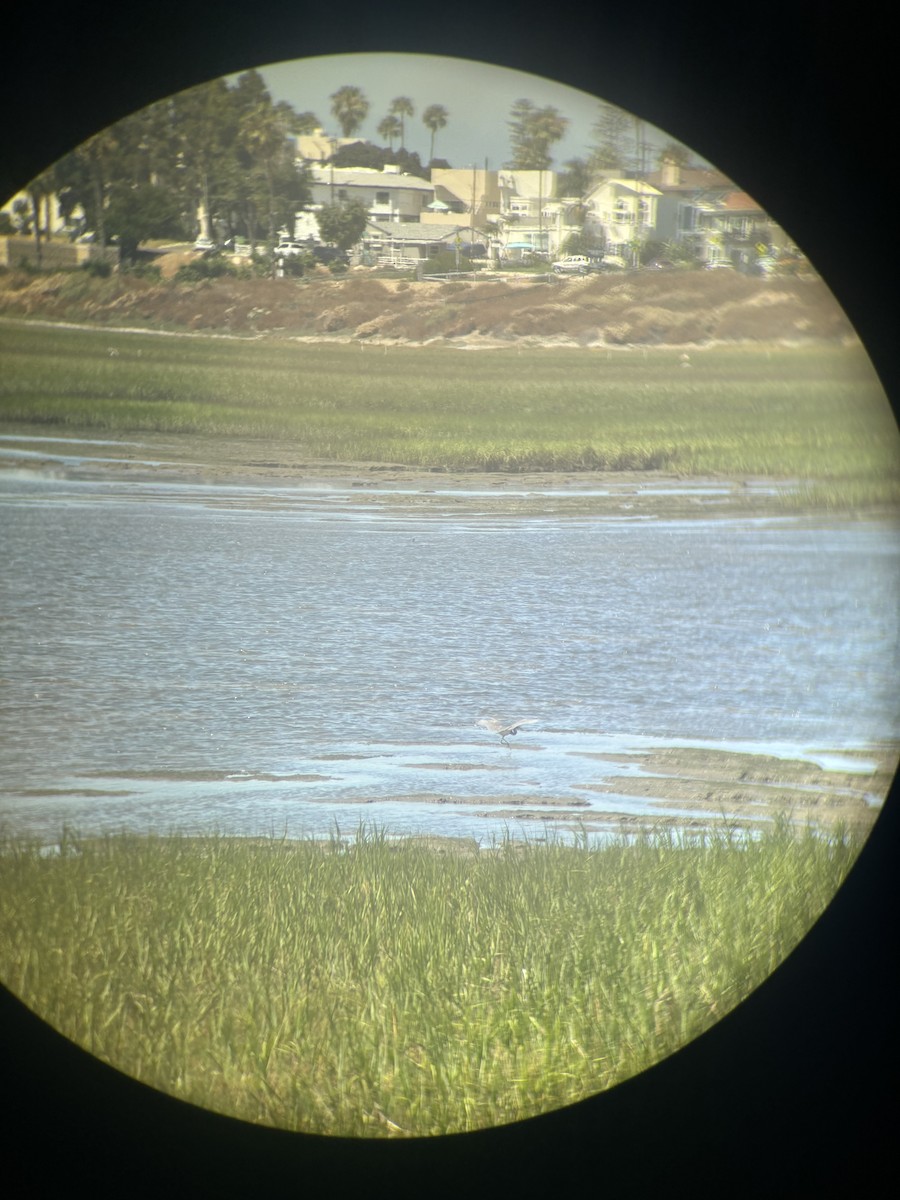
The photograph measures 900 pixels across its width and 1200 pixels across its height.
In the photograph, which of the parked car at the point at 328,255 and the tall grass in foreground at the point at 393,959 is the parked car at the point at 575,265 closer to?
the parked car at the point at 328,255

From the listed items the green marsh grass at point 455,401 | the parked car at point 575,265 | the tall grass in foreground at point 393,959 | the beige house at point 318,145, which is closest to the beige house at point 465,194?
the beige house at point 318,145

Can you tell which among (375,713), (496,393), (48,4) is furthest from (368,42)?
(375,713)

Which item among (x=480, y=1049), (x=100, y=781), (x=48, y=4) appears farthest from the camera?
(x=100, y=781)

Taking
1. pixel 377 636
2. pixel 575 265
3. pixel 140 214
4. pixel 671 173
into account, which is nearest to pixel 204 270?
pixel 140 214

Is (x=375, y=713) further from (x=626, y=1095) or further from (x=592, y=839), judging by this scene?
(x=626, y=1095)

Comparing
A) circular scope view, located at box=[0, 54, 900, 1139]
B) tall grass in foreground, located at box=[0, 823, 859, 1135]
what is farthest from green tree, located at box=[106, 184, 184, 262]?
tall grass in foreground, located at box=[0, 823, 859, 1135]
